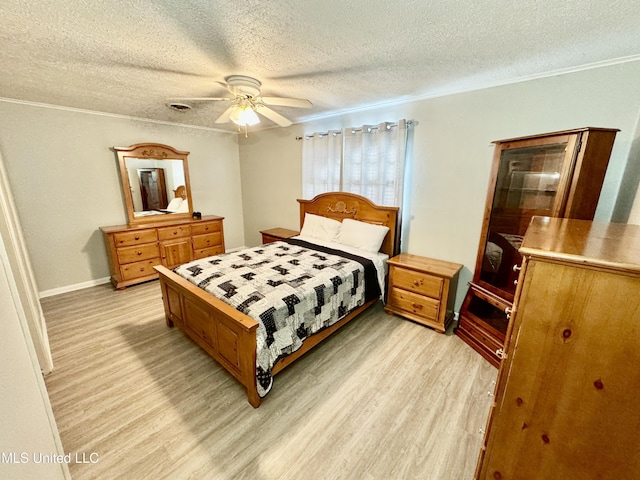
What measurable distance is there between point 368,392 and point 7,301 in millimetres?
1964

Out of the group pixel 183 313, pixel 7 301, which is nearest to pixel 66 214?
pixel 183 313

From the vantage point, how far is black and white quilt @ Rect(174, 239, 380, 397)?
1753 mm

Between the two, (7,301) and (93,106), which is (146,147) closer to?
(93,106)

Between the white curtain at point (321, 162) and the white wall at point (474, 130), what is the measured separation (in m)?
0.18

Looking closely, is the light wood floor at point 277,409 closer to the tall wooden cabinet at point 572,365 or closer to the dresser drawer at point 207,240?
the tall wooden cabinet at point 572,365

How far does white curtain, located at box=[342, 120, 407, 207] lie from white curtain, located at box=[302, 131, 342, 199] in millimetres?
134

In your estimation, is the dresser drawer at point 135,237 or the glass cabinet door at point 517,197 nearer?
the glass cabinet door at point 517,197

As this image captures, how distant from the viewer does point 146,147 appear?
3.69 meters

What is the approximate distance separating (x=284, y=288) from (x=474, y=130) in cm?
232

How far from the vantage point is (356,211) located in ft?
10.8

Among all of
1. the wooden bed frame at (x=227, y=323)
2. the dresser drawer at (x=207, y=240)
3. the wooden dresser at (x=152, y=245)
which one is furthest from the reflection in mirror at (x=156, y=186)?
the wooden bed frame at (x=227, y=323)

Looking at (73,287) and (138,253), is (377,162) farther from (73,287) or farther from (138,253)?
(73,287)

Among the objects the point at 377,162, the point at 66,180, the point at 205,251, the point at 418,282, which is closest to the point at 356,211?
the point at 377,162

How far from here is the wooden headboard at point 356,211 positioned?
2.99m
